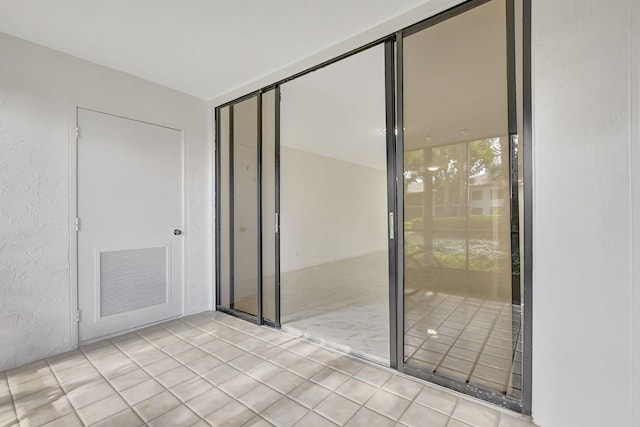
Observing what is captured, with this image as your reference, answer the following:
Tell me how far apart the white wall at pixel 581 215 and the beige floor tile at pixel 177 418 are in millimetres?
1983

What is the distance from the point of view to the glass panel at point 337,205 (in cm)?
305

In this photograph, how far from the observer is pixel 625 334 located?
1.38m

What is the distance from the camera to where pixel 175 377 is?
2.17 meters

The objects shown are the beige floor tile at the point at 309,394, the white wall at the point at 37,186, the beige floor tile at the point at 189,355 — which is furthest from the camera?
the beige floor tile at the point at 189,355

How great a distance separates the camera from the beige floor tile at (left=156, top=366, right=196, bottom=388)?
209 centimetres

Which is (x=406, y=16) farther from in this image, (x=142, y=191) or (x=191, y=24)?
(x=142, y=191)

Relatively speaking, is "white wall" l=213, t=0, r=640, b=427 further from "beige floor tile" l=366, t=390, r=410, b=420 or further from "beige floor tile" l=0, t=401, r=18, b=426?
"beige floor tile" l=0, t=401, r=18, b=426

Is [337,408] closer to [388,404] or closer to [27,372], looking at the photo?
[388,404]

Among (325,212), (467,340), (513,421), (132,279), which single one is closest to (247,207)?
(132,279)

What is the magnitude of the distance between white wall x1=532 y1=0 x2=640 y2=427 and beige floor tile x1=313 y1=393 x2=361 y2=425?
3.43ft

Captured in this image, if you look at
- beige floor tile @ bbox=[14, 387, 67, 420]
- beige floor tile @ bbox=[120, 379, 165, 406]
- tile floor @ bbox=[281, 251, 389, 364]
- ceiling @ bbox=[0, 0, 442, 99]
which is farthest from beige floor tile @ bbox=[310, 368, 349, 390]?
ceiling @ bbox=[0, 0, 442, 99]

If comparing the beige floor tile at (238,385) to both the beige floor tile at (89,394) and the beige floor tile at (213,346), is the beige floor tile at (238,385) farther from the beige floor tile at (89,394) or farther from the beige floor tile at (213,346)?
the beige floor tile at (89,394)

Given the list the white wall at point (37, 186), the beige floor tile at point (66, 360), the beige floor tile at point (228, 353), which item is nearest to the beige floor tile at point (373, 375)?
the beige floor tile at point (228, 353)

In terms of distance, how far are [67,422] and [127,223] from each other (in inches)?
70.0
